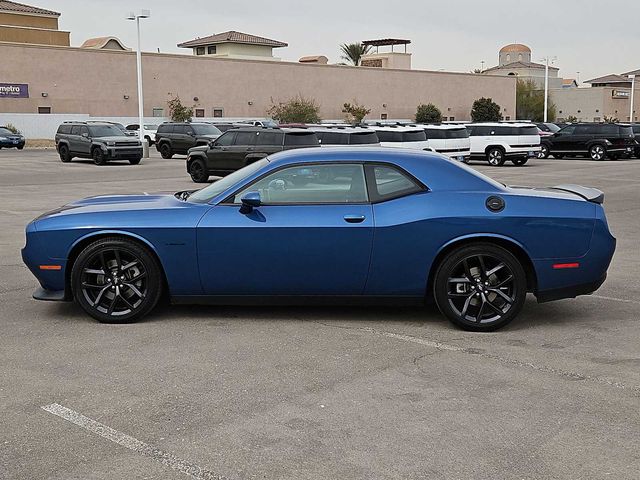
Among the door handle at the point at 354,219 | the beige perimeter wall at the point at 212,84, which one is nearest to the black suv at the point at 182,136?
the beige perimeter wall at the point at 212,84

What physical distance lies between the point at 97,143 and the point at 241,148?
11.0m

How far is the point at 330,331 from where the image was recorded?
6730 mm

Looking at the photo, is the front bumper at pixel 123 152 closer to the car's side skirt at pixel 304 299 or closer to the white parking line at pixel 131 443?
the car's side skirt at pixel 304 299

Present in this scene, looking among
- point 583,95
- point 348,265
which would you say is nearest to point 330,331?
point 348,265

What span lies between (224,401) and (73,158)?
110 feet

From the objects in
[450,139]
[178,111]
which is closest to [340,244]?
[450,139]

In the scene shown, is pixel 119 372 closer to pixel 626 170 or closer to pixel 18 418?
pixel 18 418

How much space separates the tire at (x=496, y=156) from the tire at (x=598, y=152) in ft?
21.6

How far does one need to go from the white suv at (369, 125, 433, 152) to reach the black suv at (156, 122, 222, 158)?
10.5 meters

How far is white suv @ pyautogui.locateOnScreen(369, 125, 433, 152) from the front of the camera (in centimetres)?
2644

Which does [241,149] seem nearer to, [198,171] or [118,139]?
[198,171]

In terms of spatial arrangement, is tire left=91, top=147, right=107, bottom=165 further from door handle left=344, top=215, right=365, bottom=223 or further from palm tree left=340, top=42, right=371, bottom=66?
palm tree left=340, top=42, right=371, bottom=66

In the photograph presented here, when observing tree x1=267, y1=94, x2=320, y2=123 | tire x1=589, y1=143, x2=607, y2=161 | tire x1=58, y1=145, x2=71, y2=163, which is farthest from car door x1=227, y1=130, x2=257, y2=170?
tree x1=267, y1=94, x2=320, y2=123

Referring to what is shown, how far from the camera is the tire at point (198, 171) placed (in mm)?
23375
